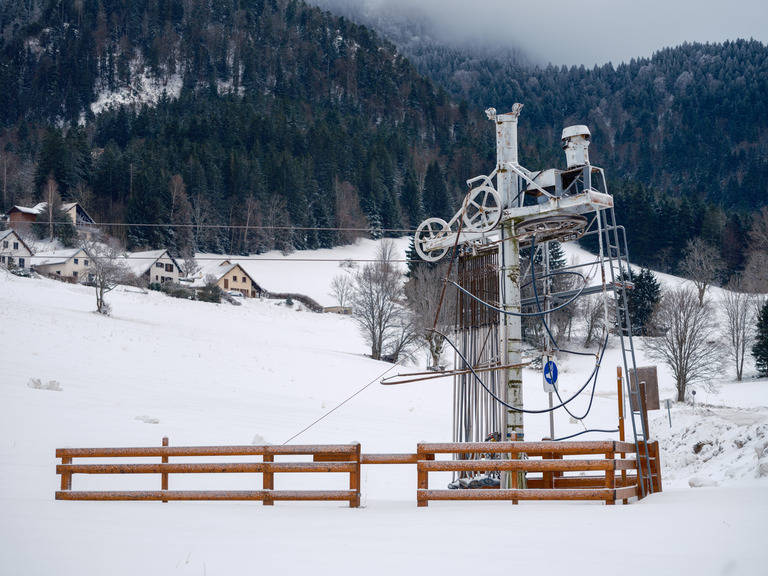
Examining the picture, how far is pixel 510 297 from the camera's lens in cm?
1240

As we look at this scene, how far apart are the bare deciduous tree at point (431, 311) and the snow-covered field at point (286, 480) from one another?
317 centimetres

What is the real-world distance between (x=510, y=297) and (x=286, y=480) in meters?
9.28

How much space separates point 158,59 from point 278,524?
204925 mm

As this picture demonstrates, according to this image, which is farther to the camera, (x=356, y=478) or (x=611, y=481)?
(x=356, y=478)

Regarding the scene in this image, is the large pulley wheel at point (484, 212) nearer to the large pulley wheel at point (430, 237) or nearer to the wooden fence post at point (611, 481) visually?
the large pulley wheel at point (430, 237)

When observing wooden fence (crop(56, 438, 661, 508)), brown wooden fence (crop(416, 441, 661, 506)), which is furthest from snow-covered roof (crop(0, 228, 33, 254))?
brown wooden fence (crop(416, 441, 661, 506))

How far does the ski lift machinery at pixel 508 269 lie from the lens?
11859mm

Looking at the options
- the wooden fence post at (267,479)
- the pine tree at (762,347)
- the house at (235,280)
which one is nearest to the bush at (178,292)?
the house at (235,280)

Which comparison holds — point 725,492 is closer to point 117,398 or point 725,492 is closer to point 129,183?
point 117,398

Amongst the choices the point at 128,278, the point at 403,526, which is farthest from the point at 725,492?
the point at 128,278

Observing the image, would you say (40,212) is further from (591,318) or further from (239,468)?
(239,468)

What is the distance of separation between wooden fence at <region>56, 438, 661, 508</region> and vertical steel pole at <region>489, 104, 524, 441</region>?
0.84 meters

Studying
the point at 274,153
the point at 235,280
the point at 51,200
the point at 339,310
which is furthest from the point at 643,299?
the point at 51,200

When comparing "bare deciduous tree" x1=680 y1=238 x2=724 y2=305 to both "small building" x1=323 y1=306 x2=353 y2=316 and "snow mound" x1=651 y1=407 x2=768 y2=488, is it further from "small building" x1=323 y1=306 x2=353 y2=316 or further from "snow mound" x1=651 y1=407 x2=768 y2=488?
"snow mound" x1=651 y1=407 x2=768 y2=488
